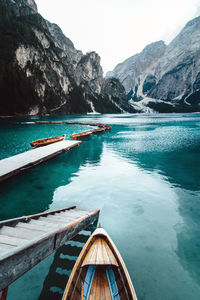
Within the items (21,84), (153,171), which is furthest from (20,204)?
(21,84)

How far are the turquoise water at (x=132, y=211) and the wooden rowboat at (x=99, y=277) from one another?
1310 mm

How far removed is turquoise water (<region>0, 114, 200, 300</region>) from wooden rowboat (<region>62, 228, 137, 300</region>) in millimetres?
1310

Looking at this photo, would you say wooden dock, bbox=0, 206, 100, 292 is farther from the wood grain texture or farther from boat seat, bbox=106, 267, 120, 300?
boat seat, bbox=106, 267, 120, 300

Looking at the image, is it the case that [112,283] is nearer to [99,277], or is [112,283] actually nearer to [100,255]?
[99,277]

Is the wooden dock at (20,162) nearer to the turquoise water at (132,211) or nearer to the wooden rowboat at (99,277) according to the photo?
the turquoise water at (132,211)

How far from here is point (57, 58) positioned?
162 m

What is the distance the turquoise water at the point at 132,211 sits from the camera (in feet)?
18.7

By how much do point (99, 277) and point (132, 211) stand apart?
235 inches

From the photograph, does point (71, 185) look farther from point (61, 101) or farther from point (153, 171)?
point (61, 101)

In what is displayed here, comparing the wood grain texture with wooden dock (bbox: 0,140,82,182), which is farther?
wooden dock (bbox: 0,140,82,182)

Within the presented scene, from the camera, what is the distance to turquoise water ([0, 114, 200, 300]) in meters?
5.69

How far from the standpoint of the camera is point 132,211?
1033 centimetres

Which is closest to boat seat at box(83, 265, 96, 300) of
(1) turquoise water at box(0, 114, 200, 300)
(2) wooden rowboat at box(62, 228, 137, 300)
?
(2) wooden rowboat at box(62, 228, 137, 300)

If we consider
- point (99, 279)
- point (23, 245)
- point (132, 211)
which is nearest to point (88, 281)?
point (99, 279)
